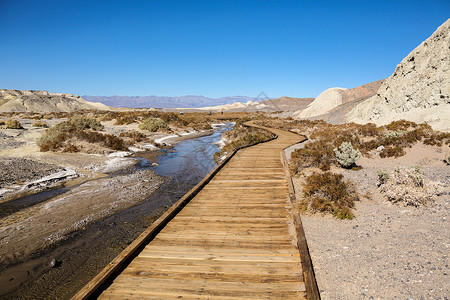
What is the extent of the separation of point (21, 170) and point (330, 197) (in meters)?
14.9

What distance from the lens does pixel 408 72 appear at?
23.5 meters

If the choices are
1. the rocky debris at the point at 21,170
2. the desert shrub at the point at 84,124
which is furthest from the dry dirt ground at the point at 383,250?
the desert shrub at the point at 84,124

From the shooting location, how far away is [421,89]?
783 inches

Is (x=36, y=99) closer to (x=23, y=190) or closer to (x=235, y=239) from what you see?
(x=23, y=190)

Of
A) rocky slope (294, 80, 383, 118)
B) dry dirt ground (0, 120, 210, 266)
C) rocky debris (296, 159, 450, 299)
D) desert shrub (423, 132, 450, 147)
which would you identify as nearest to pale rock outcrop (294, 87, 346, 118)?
rocky slope (294, 80, 383, 118)

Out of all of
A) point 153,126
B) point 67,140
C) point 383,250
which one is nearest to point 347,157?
point 383,250

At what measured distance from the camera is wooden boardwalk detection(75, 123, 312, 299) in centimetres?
345

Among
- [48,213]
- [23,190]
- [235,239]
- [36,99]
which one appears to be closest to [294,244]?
[235,239]

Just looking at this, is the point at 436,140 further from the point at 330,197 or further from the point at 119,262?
the point at 119,262

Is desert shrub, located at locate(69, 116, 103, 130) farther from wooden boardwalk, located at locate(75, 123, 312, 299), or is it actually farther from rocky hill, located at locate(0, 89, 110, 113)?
rocky hill, located at locate(0, 89, 110, 113)

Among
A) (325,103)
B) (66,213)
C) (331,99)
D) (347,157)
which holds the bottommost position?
(66,213)

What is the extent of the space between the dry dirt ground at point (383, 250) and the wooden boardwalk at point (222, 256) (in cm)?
98

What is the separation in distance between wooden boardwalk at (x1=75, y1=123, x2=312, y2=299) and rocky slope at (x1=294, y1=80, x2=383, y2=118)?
1790 inches

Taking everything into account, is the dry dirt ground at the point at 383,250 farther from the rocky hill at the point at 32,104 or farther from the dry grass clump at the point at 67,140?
the rocky hill at the point at 32,104
